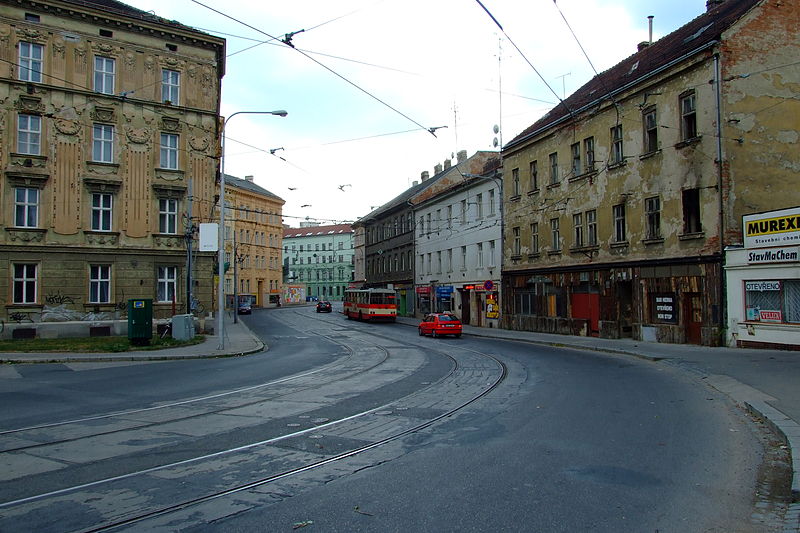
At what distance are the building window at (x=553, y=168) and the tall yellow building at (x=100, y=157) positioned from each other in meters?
18.3

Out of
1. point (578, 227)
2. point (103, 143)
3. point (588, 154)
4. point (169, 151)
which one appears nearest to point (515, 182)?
point (578, 227)

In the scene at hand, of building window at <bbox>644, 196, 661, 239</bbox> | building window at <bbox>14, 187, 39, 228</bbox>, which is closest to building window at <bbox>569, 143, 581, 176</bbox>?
building window at <bbox>644, 196, 661, 239</bbox>

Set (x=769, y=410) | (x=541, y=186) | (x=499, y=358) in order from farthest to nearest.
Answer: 1. (x=541, y=186)
2. (x=499, y=358)
3. (x=769, y=410)

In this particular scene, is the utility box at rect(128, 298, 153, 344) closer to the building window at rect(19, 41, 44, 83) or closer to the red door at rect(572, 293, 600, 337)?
the building window at rect(19, 41, 44, 83)

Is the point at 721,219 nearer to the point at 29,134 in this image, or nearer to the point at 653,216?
the point at 653,216

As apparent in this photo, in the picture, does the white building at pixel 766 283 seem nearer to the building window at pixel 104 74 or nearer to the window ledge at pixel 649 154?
the window ledge at pixel 649 154

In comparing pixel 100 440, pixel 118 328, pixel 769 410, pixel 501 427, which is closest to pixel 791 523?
pixel 501 427

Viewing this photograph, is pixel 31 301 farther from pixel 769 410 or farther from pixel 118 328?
pixel 769 410

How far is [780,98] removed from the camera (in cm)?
2228

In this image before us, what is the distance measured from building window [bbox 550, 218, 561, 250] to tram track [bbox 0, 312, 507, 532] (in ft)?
68.6

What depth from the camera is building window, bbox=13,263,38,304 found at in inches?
1078

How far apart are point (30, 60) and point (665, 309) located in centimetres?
3035

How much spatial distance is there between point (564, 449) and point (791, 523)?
2728 millimetres

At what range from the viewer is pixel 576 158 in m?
30.3
